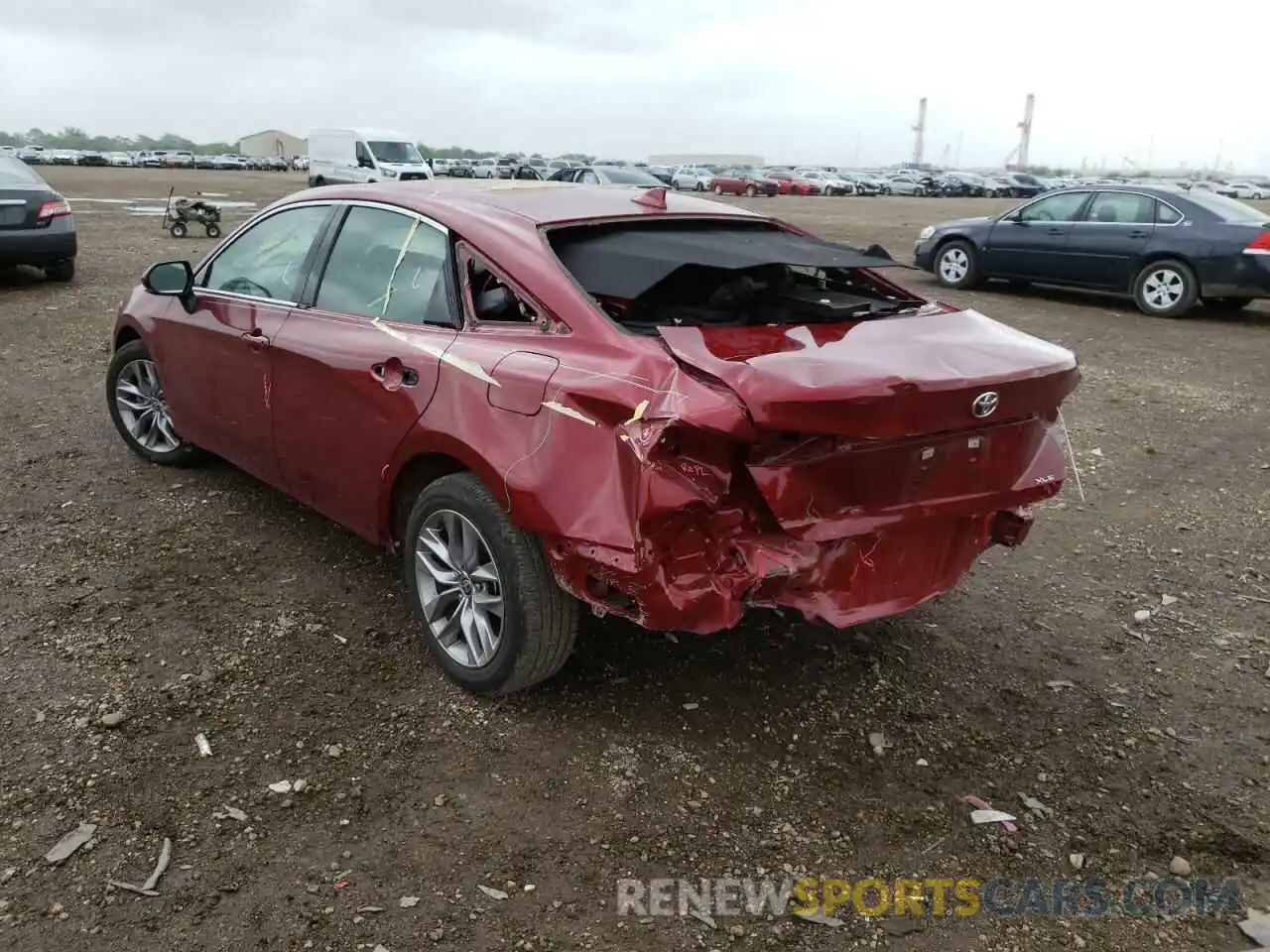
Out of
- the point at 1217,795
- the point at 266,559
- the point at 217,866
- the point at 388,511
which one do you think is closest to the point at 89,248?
the point at 266,559

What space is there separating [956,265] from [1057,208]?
146 centimetres

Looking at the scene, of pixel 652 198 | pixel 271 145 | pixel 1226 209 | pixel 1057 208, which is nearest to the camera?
pixel 652 198

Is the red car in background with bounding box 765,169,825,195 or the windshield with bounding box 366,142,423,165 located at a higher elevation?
the windshield with bounding box 366,142,423,165

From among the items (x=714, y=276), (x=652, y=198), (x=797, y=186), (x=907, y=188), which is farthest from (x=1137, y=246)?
(x=907, y=188)

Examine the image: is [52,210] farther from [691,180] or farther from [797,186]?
[797,186]

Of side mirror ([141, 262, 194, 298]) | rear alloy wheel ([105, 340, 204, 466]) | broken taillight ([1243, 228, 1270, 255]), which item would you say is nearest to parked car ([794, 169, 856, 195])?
broken taillight ([1243, 228, 1270, 255])

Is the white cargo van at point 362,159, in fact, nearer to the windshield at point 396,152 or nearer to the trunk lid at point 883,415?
the windshield at point 396,152

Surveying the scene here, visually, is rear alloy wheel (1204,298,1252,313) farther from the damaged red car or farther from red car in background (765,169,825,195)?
red car in background (765,169,825,195)

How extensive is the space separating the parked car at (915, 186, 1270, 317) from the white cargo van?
1933 centimetres

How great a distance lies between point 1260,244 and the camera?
10.5 metres

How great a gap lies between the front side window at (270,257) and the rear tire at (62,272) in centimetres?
838

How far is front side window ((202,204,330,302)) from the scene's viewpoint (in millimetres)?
4090

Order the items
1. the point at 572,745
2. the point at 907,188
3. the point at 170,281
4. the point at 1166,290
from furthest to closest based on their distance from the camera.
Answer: the point at 907,188 < the point at 1166,290 < the point at 170,281 < the point at 572,745

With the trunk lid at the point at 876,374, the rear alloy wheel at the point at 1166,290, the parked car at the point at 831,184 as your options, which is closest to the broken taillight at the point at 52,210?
the trunk lid at the point at 876,374
